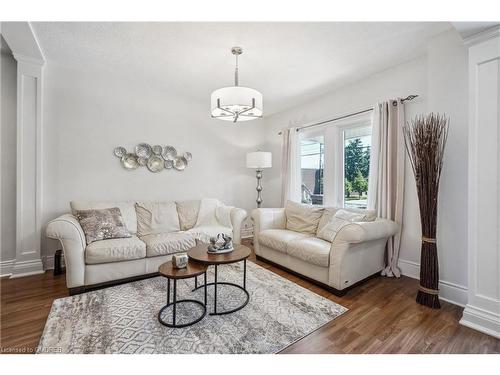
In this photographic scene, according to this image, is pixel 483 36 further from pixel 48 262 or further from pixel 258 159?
pixel 48 262

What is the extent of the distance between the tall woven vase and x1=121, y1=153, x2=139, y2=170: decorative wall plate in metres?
3.57

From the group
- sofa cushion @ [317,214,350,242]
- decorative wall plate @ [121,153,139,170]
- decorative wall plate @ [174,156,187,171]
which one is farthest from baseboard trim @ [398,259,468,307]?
decorative wall plate @ [121,153,139,170]

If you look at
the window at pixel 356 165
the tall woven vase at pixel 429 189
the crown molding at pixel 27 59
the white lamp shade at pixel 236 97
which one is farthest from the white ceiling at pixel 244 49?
the tall woven vase at pixel 429 189

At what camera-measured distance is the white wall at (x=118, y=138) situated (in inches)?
118

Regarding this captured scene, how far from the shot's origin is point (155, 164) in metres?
3.65

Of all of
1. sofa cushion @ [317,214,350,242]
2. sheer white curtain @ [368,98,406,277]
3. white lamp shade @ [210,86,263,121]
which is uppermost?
white lamp shade @ [210,86,263,121]

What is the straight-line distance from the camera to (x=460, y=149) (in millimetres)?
2096

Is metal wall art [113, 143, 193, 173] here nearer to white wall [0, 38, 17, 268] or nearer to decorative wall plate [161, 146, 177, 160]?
decorative wall plate [161, 146, 177, 160]

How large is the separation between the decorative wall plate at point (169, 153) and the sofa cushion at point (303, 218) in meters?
2.06

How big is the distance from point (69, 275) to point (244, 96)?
242 centimetres

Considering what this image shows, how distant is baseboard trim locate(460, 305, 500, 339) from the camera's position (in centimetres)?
166

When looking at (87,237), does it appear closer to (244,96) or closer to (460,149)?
(244,96)

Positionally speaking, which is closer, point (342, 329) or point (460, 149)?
point (342, 329)
